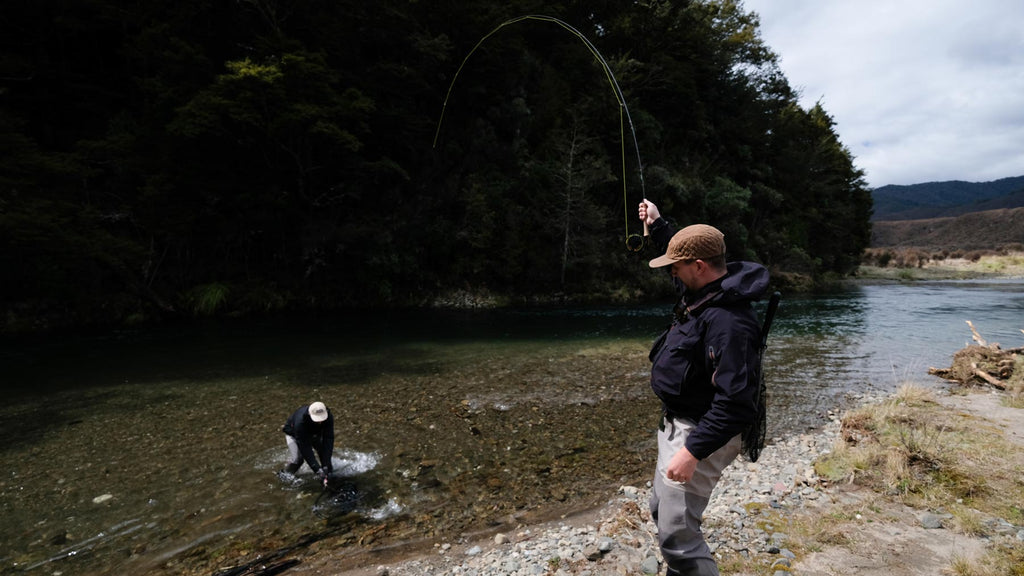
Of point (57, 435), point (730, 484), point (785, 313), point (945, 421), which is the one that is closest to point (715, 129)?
point (785, 313)

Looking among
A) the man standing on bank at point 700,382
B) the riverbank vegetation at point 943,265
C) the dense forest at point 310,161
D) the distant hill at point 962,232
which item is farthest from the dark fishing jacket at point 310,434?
the distant hill at point 962,232

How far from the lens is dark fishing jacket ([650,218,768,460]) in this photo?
7.22ft

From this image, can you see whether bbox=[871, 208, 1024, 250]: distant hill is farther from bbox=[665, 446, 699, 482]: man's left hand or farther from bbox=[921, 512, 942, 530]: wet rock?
bbox=[665, 446, 699, 482]: man's left hand

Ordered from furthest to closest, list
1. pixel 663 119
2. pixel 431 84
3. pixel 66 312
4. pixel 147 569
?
pixel 663 119 < pixel 431 84 < pixel 66 312 < pixel 147 569

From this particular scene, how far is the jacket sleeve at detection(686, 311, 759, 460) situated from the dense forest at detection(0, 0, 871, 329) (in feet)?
49.5

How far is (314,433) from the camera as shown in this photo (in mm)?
5680

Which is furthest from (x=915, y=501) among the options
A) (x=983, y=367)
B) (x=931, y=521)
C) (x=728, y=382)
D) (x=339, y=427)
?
(x=983, y=367)

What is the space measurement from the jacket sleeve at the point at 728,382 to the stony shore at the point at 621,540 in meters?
1.76

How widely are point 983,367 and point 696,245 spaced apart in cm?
1161

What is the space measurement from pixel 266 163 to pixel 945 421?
23.7m

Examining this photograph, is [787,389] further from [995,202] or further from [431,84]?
[995,202]

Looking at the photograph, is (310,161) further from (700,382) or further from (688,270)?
(700,382)

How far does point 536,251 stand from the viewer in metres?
24.5

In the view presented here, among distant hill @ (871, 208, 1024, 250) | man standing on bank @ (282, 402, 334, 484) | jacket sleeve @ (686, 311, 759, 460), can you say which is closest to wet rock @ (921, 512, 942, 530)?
jacket sleeve @ (686, 311, 759, 460)
